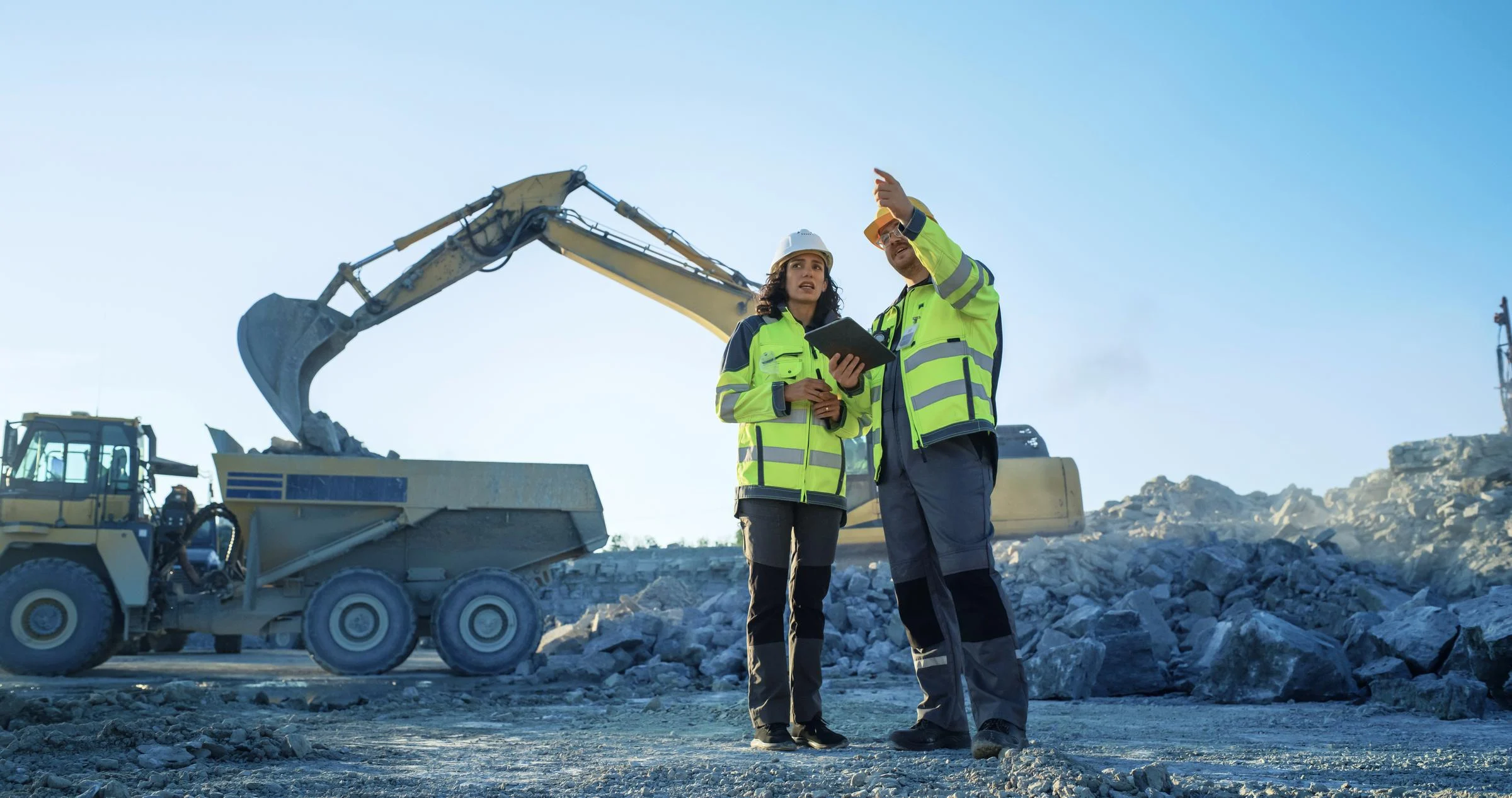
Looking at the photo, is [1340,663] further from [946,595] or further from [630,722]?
[630,722]

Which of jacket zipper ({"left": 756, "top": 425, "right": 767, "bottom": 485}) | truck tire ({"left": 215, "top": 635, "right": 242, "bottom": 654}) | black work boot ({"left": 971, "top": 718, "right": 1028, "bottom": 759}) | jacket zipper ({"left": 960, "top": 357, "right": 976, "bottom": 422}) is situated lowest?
truck tire ({"left": 215, "top": 635, "right": 242, "bottom": 654})

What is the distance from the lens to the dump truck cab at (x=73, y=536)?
30.4 feet

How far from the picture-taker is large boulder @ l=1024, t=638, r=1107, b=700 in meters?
6.34

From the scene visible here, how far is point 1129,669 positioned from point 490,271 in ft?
24.6

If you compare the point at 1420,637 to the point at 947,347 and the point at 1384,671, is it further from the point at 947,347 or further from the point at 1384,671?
the point at 947,347

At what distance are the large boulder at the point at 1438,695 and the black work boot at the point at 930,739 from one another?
2.56 metres

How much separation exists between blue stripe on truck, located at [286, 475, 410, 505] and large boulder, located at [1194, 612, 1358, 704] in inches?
257

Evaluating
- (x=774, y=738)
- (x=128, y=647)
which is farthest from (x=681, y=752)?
(x=128, y=647)

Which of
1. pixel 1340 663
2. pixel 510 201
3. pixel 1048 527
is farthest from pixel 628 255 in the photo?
pixel 1340 663

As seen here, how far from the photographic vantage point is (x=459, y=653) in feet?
30.9

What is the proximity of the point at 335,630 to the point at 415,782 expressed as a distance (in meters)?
6.43

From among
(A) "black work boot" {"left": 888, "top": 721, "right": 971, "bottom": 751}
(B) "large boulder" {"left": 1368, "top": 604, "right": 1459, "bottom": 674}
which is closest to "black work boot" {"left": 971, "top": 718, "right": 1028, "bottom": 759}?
(A) "black work boot" {"left": 888, "top": 721, "right": 971, "bottom": 751}

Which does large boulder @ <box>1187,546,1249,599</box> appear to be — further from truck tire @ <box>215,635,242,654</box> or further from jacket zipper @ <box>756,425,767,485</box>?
truck tire @ <box>215,635,242,654</box>

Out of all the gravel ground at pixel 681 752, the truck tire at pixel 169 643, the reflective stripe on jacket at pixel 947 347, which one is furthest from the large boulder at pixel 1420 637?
the truck tire at pixel 169 643
